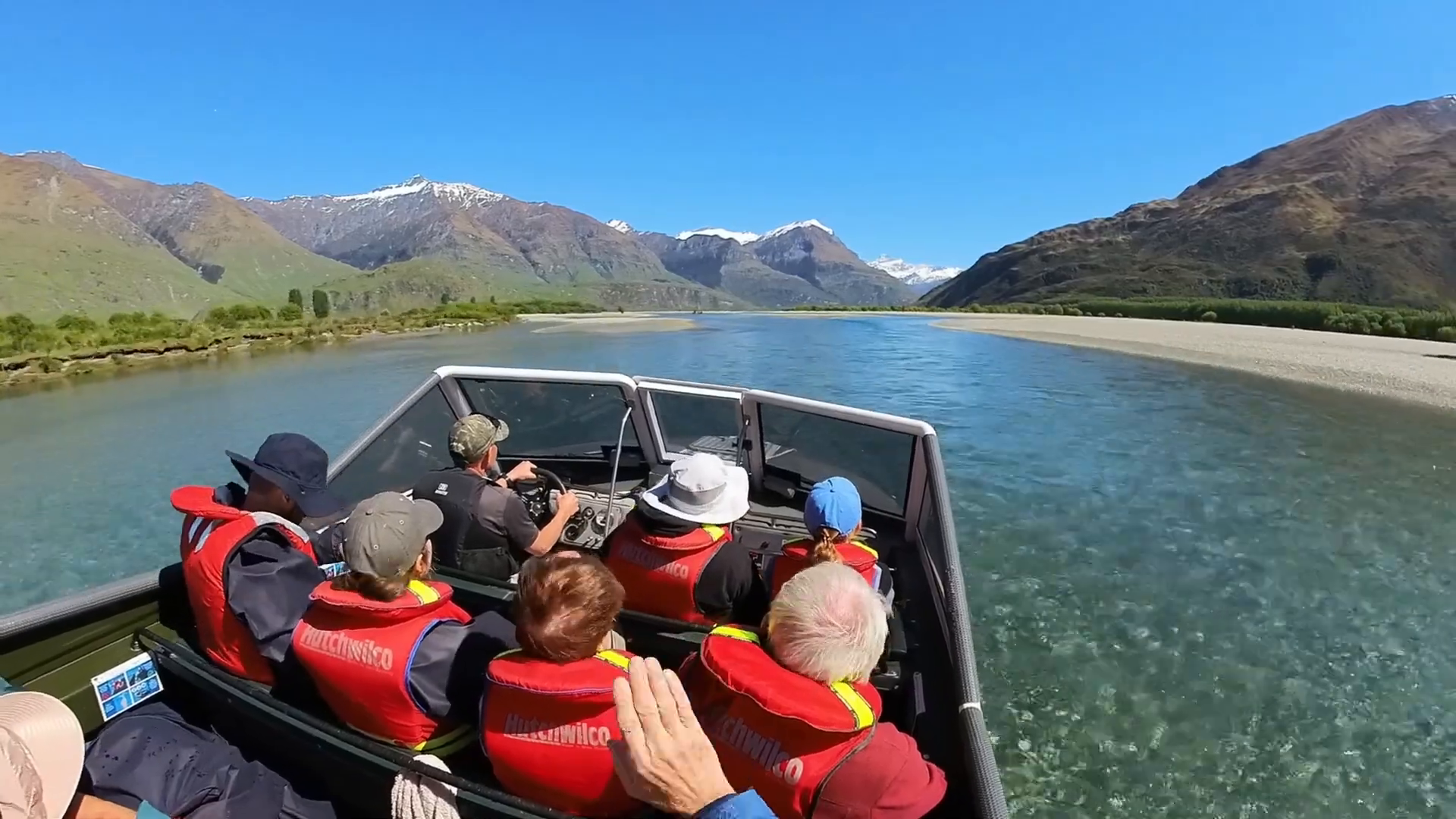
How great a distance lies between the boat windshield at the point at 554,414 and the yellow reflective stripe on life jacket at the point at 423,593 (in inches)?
159

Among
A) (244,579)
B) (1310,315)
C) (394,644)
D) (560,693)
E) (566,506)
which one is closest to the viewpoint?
(560,693)

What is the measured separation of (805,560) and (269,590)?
2.78 m

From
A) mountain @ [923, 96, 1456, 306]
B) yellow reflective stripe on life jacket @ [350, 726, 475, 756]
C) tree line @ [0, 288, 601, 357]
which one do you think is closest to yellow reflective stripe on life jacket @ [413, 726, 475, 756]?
yellow reflective stripe on life jacket @ [350, 726, 475, 756]

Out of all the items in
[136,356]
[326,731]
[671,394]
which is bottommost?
[136,356]

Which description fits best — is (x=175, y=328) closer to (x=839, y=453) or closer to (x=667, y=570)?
(x=839, y=453)

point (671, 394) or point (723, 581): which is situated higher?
point (671, 394)

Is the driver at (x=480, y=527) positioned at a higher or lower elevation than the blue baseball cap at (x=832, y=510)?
lower

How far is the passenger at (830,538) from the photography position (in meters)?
4.30

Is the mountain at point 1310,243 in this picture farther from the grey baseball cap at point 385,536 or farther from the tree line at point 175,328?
the grey baseball cap at point 385,536

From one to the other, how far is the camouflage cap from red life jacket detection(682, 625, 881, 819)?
3169mm

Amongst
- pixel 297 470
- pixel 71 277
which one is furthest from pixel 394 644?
pixel 71 277

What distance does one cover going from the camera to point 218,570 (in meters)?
3.56

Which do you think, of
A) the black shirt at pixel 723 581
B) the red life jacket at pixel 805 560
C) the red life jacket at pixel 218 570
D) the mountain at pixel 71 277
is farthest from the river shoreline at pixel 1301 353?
the mountain at pixel 71 277

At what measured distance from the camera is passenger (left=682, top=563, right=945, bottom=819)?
245 centimetres
